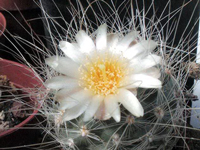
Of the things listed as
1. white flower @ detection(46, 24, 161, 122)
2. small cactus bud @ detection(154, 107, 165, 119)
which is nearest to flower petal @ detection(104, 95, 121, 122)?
white flower @ detection(46, 24, 161, 122)

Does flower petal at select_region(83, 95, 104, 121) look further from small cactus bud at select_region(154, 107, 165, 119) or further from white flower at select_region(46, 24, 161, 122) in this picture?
small cactus bud at select_region(154, 107, 165, 119)

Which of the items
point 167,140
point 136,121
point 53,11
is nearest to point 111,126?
point 136,121

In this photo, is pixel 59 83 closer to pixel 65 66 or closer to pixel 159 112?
pixel 65 66

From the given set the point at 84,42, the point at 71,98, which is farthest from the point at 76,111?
the point at 84,42

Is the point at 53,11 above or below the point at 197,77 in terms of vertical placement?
above

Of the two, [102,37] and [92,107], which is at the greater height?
[102,37]

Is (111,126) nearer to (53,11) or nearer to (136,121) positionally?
(136,121)
